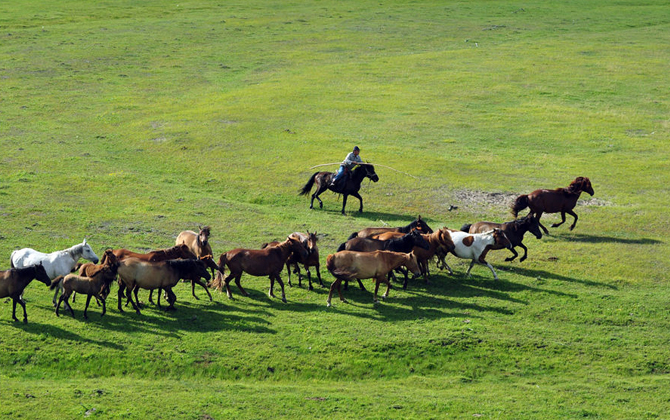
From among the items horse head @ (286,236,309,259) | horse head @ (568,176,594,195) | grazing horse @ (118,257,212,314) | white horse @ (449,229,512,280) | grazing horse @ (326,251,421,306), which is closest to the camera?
grazing horse @ (118,257,212,314)

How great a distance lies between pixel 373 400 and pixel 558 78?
127ft

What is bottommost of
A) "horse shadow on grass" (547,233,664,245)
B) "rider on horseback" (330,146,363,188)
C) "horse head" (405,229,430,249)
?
"horse shadow on grass" (547,233,664,245)

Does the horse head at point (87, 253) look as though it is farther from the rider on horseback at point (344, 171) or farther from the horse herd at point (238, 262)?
the rider on horseback at point (344, 171)

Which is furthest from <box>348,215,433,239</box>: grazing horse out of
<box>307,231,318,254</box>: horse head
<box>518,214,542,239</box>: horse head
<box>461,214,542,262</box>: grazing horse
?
<box>518,214,542,239</box>: horse head

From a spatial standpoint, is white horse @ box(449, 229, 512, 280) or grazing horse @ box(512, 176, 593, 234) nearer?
white horse @ box(449, 229, 512, 280)

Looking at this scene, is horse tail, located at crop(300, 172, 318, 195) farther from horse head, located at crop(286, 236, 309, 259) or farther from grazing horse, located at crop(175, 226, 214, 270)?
horse head, located at crop(286, 236, 309, 259)

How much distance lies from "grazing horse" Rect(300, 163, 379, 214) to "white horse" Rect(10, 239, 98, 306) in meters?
10.9

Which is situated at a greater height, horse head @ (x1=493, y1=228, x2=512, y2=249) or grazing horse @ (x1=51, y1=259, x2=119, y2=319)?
horse head @ (x1=493, y1=228, x2=512, y2=249)

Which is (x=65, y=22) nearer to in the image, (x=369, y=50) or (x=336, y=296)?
(x=369, y=50)

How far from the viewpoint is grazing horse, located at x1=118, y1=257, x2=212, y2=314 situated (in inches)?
677

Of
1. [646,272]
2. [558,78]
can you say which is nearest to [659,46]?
[558,78]

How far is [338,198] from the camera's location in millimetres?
28469

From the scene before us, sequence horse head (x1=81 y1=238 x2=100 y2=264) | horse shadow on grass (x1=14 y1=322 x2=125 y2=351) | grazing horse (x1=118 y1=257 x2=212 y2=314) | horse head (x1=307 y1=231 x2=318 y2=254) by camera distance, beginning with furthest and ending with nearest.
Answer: horse head (x1=307 y1=231 x2=318 y2=254), horse head (x1=81 y1=238 x2=100 y2=264), grazing horse (x1=118 y1=257 x2=212 y2=314), horse shadow on grass (x1=14 y1=322 x2=125 y2=351)

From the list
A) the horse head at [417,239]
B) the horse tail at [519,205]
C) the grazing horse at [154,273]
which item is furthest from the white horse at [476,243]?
the grazing horse at [154,273]
